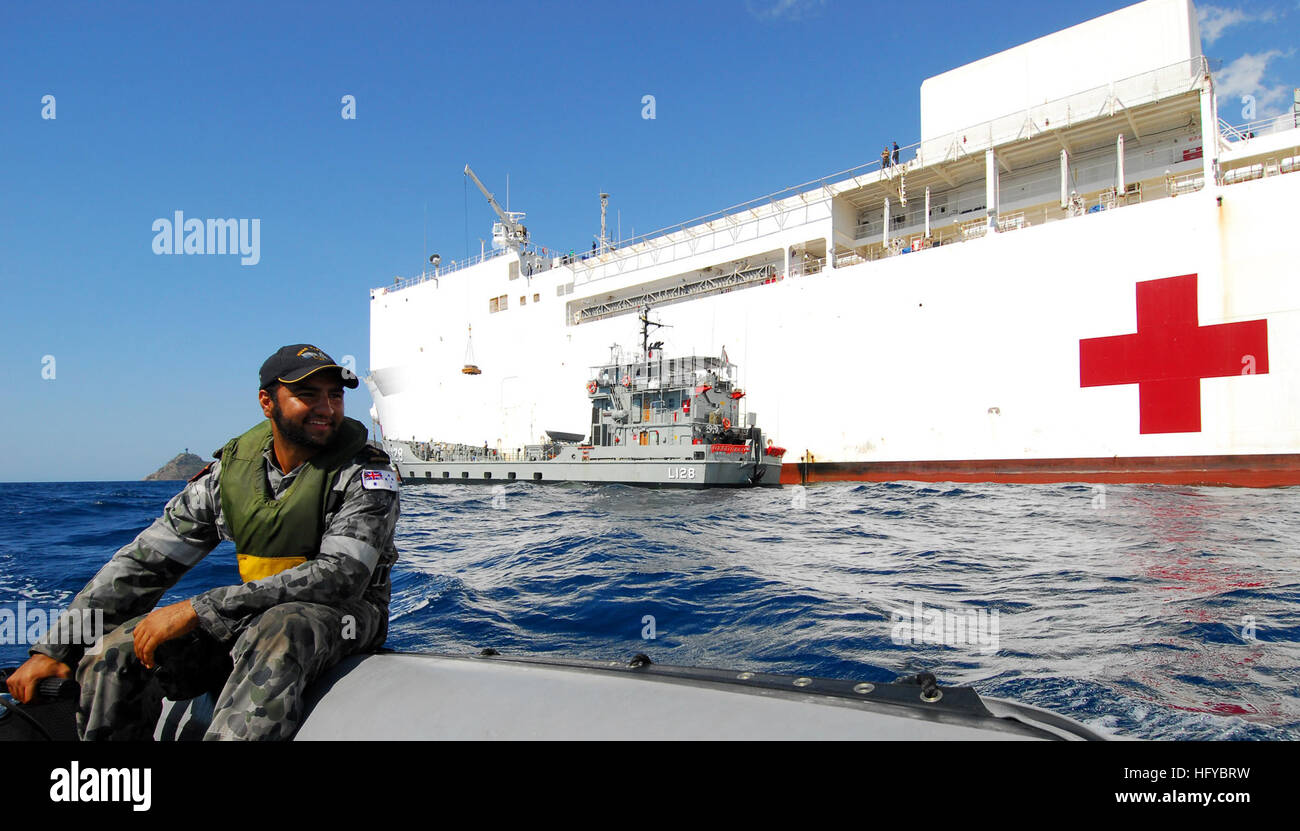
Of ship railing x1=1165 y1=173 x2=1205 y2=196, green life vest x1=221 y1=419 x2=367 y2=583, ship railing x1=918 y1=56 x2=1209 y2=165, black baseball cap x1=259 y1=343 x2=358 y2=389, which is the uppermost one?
ship railing x1=918 y1=56 x2=1209 y2=165

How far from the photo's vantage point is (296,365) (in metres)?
1.94

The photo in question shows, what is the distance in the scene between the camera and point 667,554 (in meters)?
6.90

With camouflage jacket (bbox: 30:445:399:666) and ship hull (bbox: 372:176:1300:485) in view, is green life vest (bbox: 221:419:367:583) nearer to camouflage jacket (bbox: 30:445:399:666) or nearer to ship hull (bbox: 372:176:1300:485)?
camouflage jacket (bbox: 30:445:399:666)

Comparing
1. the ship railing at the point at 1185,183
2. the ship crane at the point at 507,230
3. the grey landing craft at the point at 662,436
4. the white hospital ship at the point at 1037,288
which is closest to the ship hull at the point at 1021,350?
the white hospital ship at the point at 1037,288

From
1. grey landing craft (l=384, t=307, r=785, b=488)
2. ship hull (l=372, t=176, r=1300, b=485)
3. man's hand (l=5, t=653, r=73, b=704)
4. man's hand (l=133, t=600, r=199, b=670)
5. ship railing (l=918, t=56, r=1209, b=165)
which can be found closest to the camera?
man's hand (l=133, t=600, r=199, b=670)

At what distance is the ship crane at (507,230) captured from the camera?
29984 millimetres

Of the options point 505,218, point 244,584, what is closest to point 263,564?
point 244,584

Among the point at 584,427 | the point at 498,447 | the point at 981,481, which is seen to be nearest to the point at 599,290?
the point at 584,427

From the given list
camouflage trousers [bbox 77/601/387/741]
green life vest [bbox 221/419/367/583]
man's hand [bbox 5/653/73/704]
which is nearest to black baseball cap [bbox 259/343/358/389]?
green life vest [bbox 221/419/367/583]

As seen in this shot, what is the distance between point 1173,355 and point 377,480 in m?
16.2

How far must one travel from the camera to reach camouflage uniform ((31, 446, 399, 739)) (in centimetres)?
154

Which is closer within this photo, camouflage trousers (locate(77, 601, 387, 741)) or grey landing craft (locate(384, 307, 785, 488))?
camouflage trousers (locate(77, 601, 387, 741))

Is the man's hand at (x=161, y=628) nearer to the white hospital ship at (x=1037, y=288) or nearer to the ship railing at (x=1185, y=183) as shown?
the white hospital ship at (x=1037, y=288)

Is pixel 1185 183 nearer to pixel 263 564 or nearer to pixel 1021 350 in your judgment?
pixel 1021 350
